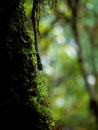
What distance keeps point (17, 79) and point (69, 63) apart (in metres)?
7.34

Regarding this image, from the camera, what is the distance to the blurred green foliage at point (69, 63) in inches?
280

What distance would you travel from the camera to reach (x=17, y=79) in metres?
1.35

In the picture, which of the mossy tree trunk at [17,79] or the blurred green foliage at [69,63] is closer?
the mossy tree trunk at [17,79]

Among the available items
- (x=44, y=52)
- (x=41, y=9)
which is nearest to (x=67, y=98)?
(x=44, y=52)

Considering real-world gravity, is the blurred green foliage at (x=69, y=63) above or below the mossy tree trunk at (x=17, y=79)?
above

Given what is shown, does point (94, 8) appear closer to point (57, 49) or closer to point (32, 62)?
point (57, 49)

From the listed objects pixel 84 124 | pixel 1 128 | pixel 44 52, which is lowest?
pixel 1 128

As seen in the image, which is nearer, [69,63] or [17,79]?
[17,79]

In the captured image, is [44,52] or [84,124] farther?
[44,52]

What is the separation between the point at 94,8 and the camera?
6125mm

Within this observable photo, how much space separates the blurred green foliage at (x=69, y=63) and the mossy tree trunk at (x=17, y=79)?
5.14 metres

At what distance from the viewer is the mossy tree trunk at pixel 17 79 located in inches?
51.7

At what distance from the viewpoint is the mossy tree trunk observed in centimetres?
131

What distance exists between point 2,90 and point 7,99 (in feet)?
0.11
